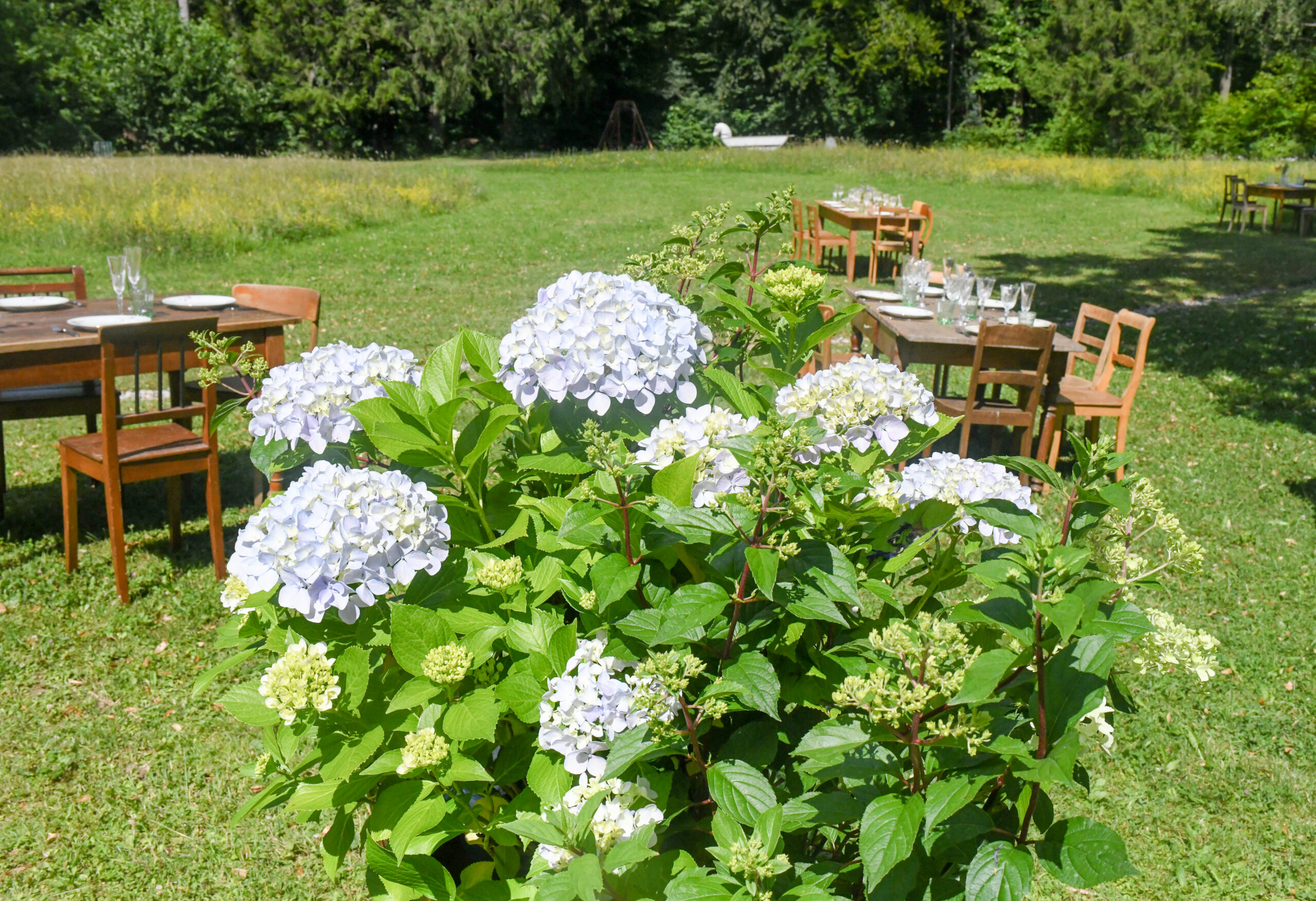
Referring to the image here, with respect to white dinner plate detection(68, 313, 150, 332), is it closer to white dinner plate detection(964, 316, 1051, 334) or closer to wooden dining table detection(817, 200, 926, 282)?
white dinner plate detection(964, 316, 1051, 334)

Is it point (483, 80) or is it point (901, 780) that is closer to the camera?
point (901, 780)

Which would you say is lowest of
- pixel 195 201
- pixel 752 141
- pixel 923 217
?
pixel 195 201

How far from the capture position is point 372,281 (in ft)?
35.2

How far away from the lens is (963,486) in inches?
55.4

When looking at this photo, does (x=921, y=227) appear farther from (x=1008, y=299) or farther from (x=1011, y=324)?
(x=1011, y=324)

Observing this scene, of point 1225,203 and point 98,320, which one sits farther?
point 1225,203

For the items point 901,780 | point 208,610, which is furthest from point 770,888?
point 208,610

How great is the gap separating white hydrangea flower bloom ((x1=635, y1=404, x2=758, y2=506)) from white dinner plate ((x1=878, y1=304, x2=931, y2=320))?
4320 mm

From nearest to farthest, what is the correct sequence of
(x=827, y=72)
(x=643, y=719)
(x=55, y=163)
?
(x=643, y=719), (x=55, y=163), (x=827, y=72)

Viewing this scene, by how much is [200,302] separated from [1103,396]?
4.91 meters

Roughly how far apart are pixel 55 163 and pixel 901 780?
19.2 metres

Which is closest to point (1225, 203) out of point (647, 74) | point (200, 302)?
point (200, 302)

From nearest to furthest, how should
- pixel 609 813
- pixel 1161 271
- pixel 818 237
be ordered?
pixel 609 813 → pixel 818 237 → pixel 1161 271

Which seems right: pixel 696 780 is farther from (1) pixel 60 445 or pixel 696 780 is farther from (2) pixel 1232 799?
(1) pixel 60 445
